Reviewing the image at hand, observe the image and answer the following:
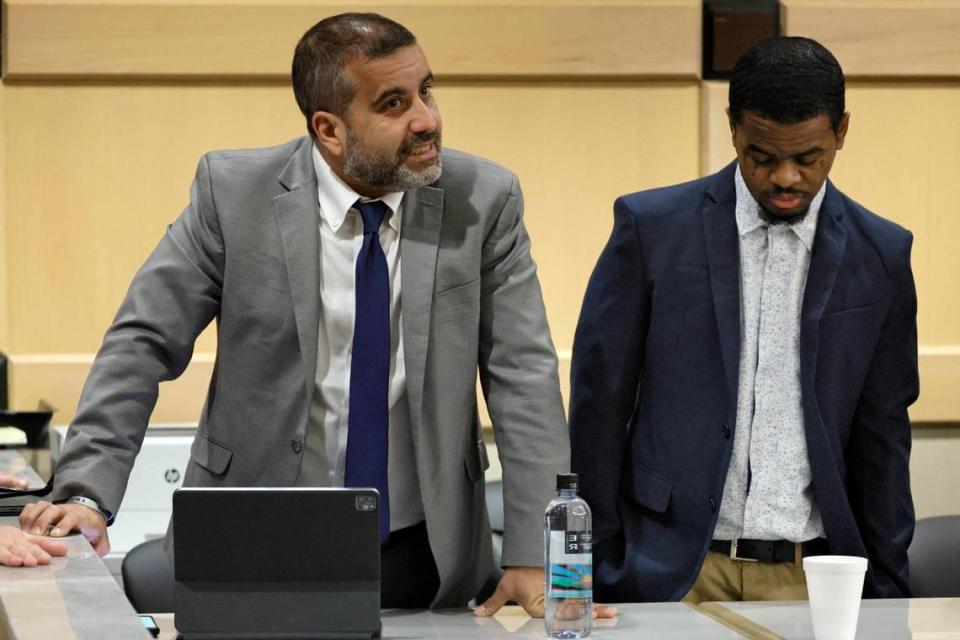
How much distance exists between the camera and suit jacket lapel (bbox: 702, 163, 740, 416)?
247 cm

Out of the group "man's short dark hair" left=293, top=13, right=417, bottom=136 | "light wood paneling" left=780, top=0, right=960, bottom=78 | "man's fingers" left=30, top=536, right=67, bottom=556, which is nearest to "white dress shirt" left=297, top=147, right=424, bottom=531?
"man's short dark hair" left=293, top=13, right=417, bottom=136

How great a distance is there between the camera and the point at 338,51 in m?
2.39

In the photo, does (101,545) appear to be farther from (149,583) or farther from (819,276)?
(819,276)

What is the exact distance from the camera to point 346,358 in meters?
2.37

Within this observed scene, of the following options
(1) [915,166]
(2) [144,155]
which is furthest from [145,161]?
(1) [915,166]

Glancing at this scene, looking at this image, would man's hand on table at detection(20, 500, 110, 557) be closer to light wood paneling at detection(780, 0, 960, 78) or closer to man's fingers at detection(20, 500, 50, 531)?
man's fingers at detection(20, 500, 50, 531)

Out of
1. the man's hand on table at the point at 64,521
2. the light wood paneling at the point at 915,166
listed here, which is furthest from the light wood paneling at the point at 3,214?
the light wood paneling at the point at 915,166

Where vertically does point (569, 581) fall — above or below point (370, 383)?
below

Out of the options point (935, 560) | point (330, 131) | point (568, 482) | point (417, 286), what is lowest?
point (935, 560)

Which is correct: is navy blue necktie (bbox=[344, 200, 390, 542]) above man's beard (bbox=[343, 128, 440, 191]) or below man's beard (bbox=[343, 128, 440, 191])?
below

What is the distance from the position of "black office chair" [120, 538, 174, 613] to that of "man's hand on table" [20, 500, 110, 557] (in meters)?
0.70

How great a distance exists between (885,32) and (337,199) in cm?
220

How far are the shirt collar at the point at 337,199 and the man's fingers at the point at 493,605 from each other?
0.62m

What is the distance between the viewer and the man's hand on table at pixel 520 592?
224cm
